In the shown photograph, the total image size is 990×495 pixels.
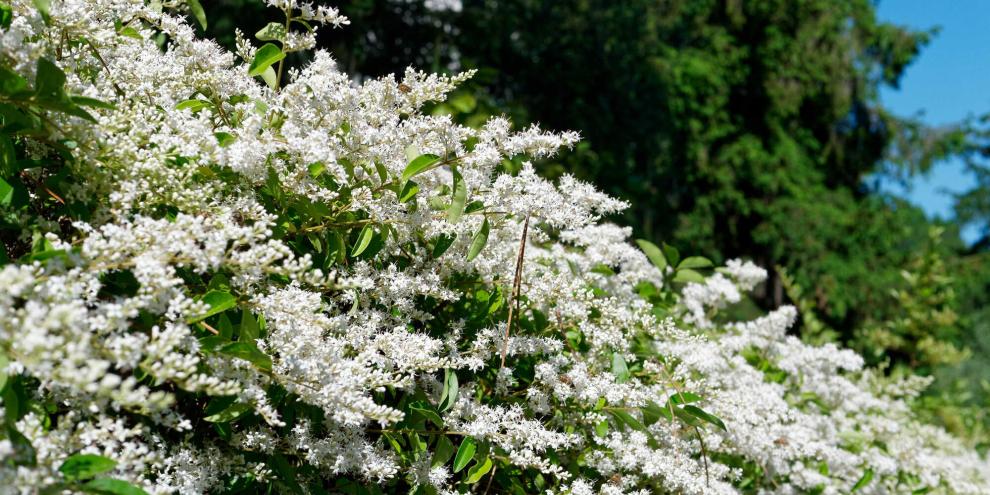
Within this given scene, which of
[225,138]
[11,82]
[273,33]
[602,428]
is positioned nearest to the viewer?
[11,82]

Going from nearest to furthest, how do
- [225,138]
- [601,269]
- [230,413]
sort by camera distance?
[230,413] → [225,138] → [601,269]

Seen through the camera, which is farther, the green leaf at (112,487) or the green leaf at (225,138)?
the green leaf at (225,138)

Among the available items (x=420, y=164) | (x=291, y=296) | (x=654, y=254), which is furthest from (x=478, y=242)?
(x=654, y=254)

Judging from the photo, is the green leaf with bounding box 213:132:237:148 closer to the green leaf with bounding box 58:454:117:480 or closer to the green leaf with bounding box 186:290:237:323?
the green leaf with bounding box 186:290:237:323

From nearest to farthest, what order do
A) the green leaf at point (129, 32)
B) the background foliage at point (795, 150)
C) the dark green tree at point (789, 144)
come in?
the green leaf at point (129, 32), the background foliage at point (795, 150), the dark green tree at point (789, 144)

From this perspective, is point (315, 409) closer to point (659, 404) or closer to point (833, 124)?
point (659, 404)

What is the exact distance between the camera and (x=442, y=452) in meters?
1.41

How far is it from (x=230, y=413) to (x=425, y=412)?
→ 1.23ft

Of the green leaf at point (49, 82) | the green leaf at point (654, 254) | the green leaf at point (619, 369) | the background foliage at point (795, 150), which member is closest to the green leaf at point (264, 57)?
the green leaf at point (49, 82)

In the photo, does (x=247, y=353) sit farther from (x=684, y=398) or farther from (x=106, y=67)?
(x=684, y=398)

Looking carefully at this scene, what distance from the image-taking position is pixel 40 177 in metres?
1.25

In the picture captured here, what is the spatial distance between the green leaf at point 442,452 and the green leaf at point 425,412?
A: 0.12 ft

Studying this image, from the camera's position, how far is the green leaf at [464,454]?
1.38 metres

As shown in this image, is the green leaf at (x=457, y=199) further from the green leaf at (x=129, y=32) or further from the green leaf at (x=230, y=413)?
the green leaf at (x=129, y=32)
